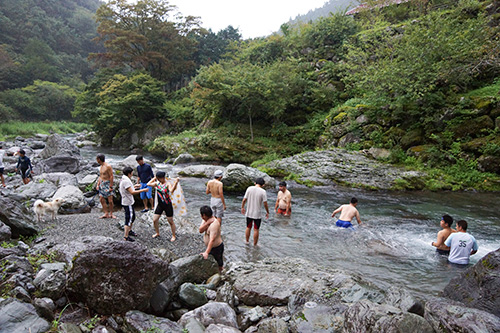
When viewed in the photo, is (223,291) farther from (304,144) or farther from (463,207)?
(304,144)

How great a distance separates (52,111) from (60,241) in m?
53.7

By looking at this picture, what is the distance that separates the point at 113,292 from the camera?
3699mm

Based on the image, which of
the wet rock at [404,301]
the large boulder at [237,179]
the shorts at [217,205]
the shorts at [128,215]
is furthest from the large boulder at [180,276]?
the large boulder at [237,179]

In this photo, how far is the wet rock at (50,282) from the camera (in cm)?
376

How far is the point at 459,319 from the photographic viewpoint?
3.28m

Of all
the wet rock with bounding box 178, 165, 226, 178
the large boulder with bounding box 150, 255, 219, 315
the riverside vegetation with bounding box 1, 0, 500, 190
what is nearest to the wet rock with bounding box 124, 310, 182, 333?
the large boulder with bounding box 150, 255, 219, 315

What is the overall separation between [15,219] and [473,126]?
19.1 meters

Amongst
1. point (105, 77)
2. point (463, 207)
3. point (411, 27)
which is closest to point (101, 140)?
point (105, 77)

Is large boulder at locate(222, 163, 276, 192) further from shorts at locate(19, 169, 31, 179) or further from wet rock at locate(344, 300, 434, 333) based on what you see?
wet rock at locate(344, 300, 434, 333)

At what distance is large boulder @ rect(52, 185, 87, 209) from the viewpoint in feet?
30.2

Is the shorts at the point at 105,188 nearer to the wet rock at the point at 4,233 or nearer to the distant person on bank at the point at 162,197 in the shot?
the distant person on bank at the point at 162,197

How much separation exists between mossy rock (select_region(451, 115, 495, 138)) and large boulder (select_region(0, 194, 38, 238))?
60.6 feet

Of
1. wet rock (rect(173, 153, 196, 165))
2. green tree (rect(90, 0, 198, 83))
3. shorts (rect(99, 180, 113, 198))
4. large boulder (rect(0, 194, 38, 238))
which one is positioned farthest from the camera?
green tree (rect(90, 0, 198, 83))

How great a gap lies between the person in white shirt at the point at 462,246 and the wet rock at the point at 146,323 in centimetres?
626
